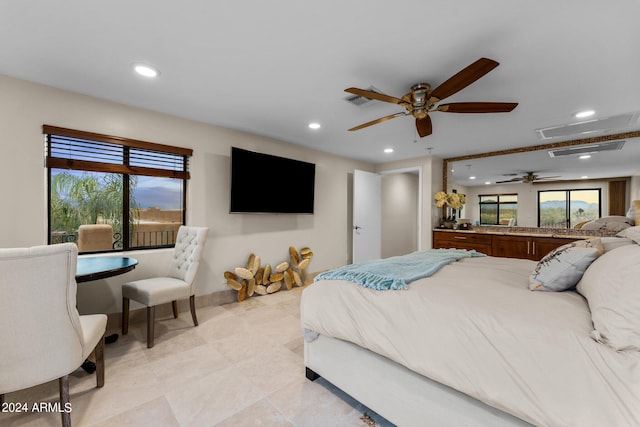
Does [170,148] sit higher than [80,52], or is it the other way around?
[80,52]

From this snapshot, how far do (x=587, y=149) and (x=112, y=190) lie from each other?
19.4ft

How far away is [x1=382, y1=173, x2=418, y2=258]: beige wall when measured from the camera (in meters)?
6.07

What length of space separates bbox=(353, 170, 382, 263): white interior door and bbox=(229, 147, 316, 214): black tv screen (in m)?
1.06

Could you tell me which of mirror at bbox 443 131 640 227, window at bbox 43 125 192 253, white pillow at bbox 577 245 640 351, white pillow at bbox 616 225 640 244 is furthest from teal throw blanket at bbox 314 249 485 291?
mirror at bbox 443 131 640 227

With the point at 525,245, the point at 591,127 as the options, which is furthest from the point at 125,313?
the point at 591,127

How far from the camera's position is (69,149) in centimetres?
258

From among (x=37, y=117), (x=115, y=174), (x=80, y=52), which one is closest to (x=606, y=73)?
(x=80, y=52)

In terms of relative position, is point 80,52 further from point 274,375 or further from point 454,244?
point 454,244

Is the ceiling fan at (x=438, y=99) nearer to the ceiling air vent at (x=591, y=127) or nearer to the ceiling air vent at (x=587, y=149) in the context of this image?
the ceiling air vent at (x=591, y=127)

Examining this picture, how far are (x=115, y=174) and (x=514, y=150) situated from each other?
537cm

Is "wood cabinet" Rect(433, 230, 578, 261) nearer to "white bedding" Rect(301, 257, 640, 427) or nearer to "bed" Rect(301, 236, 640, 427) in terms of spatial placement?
"bed" Rect(301, 236, 640, 427)

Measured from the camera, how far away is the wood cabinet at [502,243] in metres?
3.94

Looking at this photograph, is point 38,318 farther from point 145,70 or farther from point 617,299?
point 617,299

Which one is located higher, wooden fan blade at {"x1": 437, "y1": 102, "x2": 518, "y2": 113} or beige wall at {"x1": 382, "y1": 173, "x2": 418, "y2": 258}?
wooden fan blade at {"x1": 437, "y1": 102, "x2": 518, "y2": 113}
